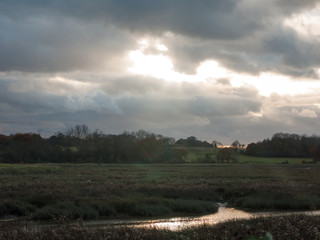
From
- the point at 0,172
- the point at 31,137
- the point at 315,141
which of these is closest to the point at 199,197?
the point at 0,172

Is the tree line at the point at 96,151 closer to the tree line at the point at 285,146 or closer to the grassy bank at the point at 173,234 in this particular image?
the tree line at the point at 285,146

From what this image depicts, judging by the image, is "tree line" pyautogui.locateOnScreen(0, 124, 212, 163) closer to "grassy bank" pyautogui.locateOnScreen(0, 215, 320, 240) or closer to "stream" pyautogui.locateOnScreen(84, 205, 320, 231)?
"stream" pyautogui.locateOnScreen(84, 205, 320, 231)

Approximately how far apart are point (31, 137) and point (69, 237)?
11468cm

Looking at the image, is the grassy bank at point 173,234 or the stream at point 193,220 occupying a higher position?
the grassy bank at point 173,234

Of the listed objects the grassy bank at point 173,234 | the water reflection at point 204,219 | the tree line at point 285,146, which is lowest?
the water reflection at point 204,219

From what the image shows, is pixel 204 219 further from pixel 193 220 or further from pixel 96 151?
pixel 96 151

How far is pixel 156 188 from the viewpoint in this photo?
3216cm

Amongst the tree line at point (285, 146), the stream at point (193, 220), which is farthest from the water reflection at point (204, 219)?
the tree line at point (285, 146)

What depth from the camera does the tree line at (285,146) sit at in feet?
406

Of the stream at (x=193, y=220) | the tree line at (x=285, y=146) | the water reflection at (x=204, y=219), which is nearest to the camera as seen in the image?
the stream at (x=193, y=220)

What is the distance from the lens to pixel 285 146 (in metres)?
126

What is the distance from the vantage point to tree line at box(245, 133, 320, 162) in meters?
124

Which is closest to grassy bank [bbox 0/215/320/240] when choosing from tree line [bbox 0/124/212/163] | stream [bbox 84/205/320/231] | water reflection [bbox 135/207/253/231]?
stream [bbox 84/205/320/231]

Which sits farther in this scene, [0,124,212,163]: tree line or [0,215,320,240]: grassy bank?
[0,124,212,163]: tree line
